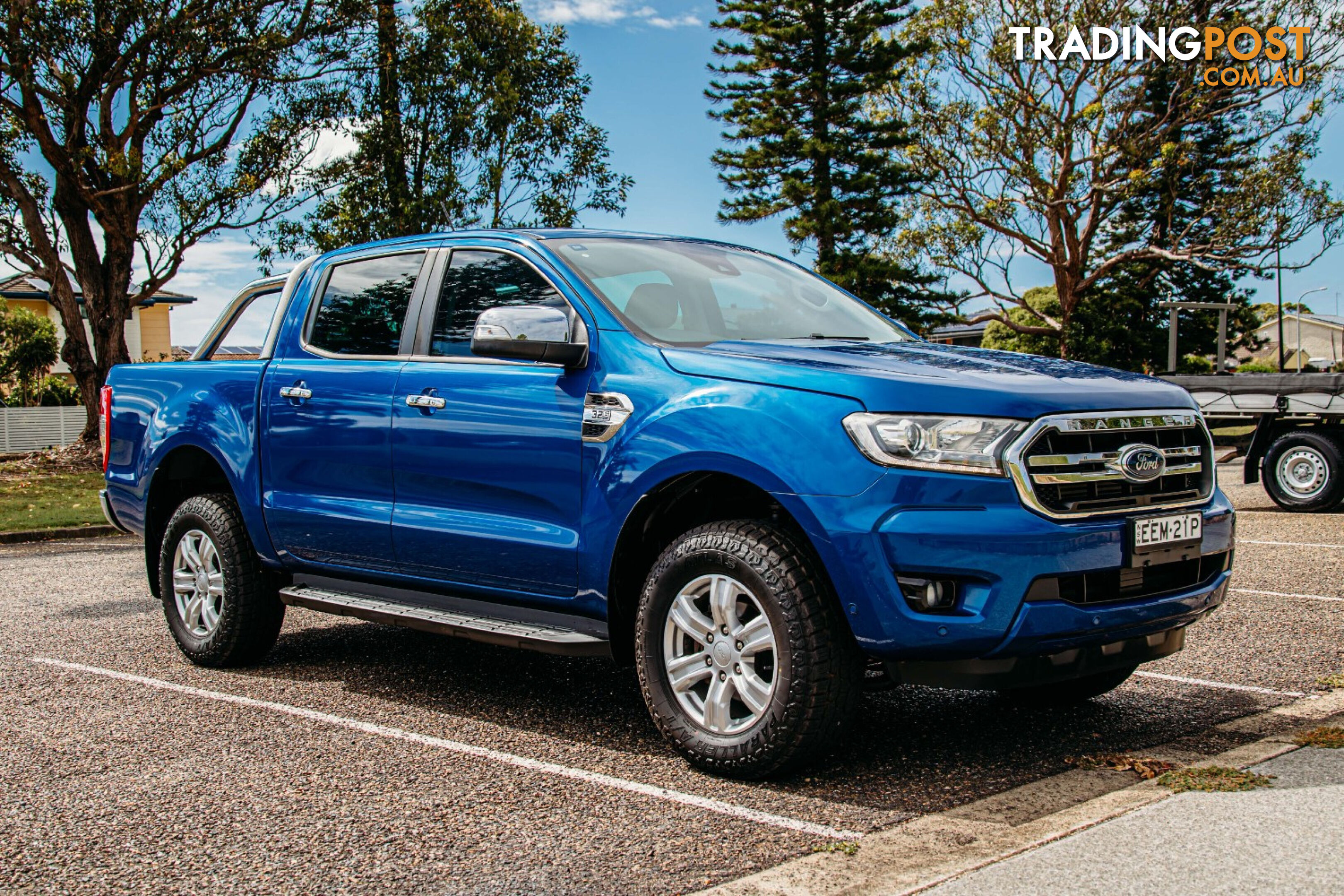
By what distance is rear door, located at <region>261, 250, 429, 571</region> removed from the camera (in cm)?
533

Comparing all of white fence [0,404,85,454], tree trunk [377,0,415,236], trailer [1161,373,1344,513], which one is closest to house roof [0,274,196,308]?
white fence [0,404,85,454]

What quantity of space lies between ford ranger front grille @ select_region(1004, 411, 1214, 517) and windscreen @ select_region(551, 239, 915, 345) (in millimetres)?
1243

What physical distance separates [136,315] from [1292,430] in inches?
2177

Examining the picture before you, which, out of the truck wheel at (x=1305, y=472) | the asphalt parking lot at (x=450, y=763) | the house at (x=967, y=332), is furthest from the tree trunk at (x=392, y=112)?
the house at (x=967, y=332)

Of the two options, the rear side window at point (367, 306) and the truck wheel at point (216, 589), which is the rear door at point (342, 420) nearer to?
the rear side window at point (367, 306)

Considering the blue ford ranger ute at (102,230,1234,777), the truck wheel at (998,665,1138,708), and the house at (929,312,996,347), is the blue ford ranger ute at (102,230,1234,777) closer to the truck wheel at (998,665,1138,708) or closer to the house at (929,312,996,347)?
the truck wheel at (998,665,1138,708)

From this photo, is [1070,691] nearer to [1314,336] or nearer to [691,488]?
[691,488]

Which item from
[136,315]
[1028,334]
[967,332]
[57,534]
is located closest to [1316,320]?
[967,332]

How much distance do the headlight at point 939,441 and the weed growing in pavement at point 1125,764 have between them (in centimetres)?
121

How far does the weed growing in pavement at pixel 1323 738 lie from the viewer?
438 centimetres

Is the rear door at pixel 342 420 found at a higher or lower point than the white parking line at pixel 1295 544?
higher

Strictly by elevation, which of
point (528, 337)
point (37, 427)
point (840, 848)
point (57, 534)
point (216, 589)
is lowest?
point (57, 534)

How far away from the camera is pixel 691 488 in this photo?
4.34 metres

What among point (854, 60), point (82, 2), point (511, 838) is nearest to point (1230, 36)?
point (854, 60)
